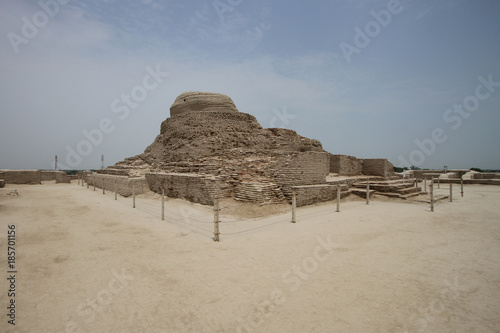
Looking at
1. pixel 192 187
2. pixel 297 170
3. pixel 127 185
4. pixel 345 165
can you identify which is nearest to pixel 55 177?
pixel 127 185

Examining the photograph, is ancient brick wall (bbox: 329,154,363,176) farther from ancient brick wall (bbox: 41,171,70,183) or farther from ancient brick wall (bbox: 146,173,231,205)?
ancient brick wall (bbox: 41,171,70,183)

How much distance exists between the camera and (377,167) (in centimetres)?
1770

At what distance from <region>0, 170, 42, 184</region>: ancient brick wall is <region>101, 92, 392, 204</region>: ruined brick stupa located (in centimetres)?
886

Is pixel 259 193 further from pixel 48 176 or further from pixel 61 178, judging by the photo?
pixel 48 176

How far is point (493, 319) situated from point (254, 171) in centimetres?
833

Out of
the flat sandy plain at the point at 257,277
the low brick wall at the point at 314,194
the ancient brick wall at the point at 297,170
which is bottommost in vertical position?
the flat sandy plain at the point at 257,277

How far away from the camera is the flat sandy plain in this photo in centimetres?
267

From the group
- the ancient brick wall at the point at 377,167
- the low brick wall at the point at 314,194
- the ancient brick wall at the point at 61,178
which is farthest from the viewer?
the ancient brick wall at the point at 61,178

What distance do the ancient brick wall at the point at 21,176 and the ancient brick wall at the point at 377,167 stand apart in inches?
1074

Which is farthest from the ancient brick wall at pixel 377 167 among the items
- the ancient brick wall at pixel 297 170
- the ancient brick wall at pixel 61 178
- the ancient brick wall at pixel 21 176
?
the ancient brick wall at pixel 61 178

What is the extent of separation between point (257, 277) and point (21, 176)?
995 inches

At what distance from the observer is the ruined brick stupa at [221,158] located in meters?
9.41

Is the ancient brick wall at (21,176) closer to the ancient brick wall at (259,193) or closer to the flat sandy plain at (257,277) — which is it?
the flat sandy plain at (257,277)

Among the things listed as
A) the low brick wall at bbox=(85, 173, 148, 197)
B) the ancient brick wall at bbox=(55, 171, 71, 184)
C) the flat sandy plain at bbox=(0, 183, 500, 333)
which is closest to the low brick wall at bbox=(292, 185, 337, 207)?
the flat sandy plain at bbox=(0, 183, 500, 333)
